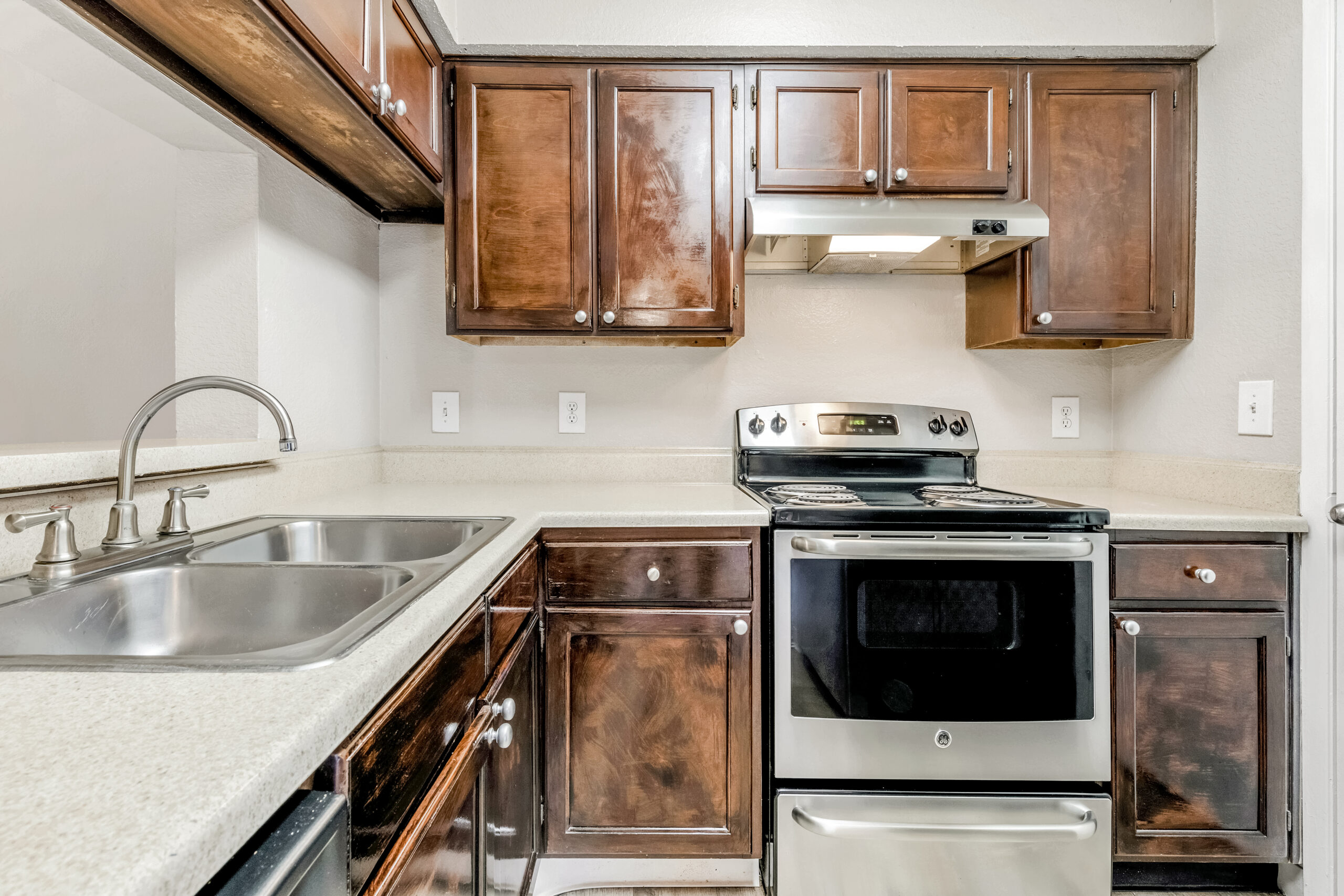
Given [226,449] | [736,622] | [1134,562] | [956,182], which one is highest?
[956,182]

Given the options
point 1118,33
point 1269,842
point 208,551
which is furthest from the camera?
point 1118,33

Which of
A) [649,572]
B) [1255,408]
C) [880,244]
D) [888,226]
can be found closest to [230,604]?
[649,572]

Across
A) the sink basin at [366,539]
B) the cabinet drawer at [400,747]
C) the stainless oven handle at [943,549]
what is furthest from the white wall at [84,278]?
the stainless oven handle at [943,549]

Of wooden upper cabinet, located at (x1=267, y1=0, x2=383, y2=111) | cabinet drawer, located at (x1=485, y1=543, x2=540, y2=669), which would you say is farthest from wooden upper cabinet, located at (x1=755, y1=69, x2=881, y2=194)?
cabinet drawer, located at (x1=485, y1=543, x2=540, y2=669)

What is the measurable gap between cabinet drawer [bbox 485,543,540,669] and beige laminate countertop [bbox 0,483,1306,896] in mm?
258

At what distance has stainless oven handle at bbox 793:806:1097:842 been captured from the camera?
140 centimetres

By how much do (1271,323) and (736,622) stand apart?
1.47 meters

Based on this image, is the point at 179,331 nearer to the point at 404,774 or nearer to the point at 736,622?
the point at 404,774

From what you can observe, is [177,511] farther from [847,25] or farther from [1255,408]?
[1255,408]

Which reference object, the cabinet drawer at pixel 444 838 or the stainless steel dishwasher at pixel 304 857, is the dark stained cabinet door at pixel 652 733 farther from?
the stainless steel dishwasher at pixel 304 857

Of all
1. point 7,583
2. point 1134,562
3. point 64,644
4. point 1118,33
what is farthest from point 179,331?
point 1118,33

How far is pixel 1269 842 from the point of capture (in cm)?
145

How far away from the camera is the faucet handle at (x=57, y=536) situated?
875 millimetres

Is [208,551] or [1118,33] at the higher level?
[1118,33]
